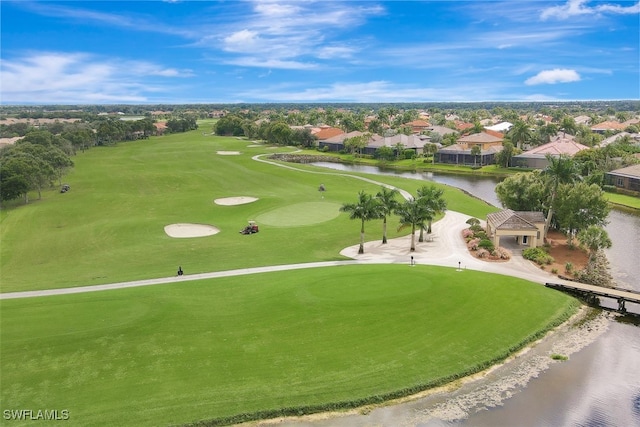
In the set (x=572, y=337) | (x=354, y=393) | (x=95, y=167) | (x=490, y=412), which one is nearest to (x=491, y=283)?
(x=572, y=337)

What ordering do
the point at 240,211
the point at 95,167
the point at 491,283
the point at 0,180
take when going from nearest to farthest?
1. the point at 491,283
2. the point at 240,211
3. the point at 0,180
4. the point at 95,167

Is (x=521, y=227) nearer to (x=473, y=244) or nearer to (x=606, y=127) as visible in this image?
(x=473, y=244)

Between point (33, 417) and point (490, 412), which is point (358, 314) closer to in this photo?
point (490, 412)

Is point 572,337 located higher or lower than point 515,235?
lower

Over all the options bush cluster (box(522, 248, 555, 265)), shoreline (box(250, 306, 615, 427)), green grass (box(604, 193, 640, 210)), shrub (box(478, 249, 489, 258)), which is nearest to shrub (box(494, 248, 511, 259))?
shrub (box(478, 249, 489, 258))

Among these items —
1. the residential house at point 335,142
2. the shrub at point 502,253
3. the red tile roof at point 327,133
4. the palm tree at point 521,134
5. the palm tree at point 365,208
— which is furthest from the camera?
the red tile roof at point 327,133

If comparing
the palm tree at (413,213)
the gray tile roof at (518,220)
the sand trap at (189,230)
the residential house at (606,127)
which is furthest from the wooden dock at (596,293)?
the residential house at (606,127)

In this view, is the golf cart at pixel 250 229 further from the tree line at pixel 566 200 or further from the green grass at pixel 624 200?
the green grass at pixel 624 200
